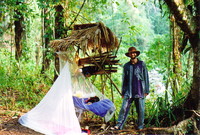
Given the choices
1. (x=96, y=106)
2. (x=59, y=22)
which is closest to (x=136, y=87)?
(x=96, y=106)

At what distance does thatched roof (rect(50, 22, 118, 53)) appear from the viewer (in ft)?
11.0

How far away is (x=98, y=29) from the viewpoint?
3.44 m

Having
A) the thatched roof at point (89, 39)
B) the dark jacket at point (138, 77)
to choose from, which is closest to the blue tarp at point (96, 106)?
the dark jacket at point (138, 77)

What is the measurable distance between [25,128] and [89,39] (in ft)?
5.75

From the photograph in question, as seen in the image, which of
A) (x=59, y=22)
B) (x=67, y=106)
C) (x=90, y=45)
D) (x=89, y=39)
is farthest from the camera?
(x=59, y=22)

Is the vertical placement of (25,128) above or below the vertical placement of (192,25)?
below

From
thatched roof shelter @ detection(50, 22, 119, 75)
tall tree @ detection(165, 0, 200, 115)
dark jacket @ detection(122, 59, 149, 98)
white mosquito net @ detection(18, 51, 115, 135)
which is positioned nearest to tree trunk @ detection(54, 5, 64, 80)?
thatched roof shelter @ detection(50, 22, 119, 75)

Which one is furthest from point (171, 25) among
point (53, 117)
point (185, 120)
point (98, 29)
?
point (53, 117)

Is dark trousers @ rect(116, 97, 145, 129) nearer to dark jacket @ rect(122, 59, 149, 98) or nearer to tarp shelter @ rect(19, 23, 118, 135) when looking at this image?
dark jacket @ rect(122, 59, 149, 98)

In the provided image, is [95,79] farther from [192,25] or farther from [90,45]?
[192,25]

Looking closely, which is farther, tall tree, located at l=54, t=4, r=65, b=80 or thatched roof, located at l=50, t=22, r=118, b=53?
tall tree, located at l=54, t=4, r=65, b=80

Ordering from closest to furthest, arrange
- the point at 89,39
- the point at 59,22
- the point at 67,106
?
the point at 67,106 < the point at 89,39 < the point at 59,22

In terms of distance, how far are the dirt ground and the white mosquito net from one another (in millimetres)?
120

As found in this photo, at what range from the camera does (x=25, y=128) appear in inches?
129
